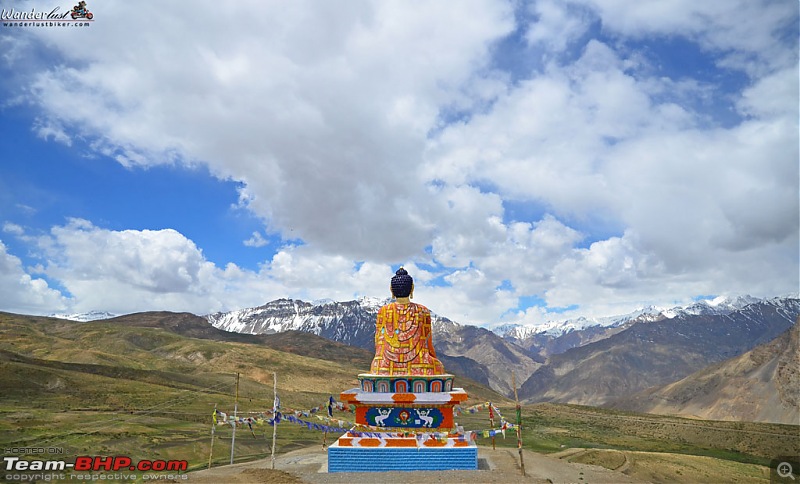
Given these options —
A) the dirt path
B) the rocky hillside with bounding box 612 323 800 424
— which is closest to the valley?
the dirt path

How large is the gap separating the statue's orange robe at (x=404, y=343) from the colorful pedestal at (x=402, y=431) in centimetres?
85

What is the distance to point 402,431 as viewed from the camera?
22031 mm

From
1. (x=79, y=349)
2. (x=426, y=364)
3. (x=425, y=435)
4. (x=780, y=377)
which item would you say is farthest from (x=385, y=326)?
(x=780, y=377)

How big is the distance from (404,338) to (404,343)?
0.26 meters

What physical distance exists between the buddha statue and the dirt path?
4819 millimetres

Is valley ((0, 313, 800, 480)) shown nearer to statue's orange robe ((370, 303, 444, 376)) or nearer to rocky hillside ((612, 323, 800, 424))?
statue's orange robe ((370, 303, 444, 376))

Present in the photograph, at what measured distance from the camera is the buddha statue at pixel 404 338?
23.5m

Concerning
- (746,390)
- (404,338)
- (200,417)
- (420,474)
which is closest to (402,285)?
(404,338)

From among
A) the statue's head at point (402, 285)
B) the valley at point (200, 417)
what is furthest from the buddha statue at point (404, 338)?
the valley at point (200, 417)

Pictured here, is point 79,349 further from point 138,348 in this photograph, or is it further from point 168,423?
point 168,423

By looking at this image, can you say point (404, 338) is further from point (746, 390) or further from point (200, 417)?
point (746, 390)

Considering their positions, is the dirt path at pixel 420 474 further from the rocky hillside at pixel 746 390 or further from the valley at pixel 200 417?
the rocky hillside at pixel 746 390

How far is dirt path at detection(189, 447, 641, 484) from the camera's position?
18.8m

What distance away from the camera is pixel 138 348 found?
11219 cm
